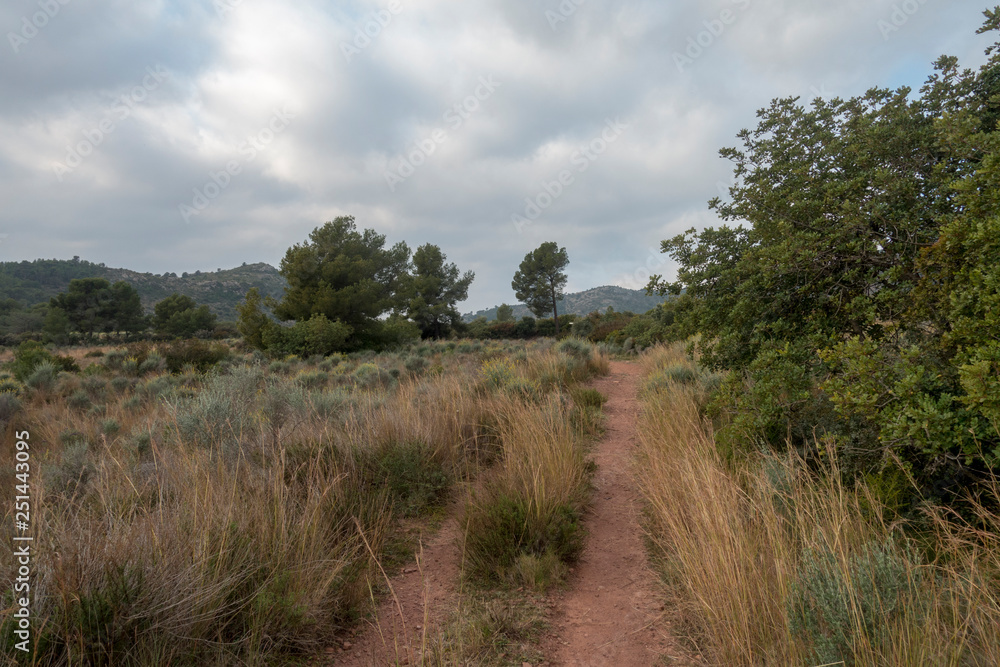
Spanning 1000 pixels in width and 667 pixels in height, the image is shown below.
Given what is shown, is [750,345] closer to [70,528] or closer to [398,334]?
[70,528]

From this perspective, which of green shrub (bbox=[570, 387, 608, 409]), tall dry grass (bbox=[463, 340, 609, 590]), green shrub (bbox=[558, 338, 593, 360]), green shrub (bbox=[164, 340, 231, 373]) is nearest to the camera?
tall dry grass (bbox=[463, 340, 609, 590])

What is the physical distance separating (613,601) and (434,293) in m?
45.0

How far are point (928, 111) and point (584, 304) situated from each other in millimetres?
196163

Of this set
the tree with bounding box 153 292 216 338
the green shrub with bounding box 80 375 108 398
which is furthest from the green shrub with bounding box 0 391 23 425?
the tree with bounding box 153 292 216 338

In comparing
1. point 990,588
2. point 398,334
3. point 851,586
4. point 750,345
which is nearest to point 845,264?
point 750,345

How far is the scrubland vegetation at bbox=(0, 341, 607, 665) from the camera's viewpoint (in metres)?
2.09

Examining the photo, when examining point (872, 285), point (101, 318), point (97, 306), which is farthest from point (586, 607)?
point (97, 306)

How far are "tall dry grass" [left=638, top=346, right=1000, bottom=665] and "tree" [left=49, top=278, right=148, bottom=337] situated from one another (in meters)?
59.4

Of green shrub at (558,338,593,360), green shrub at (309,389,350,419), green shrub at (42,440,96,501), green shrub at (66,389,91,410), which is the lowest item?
green shrub at (66,389,91,410)

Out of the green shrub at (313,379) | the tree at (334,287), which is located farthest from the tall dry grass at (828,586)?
the tree at (334,287)

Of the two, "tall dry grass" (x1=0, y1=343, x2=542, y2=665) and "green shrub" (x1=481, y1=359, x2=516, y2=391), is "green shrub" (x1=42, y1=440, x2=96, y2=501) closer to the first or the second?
"tall dry grass" (x1=0, y1=343, x2=542, y2=665)

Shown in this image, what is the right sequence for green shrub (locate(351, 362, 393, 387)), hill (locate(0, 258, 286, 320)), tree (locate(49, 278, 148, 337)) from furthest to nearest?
hill (locate(0, 258, 286, 320)) < tree (locate(49, 278, 148, 337)) < green shrub (locate(351, 362, 393, 387))

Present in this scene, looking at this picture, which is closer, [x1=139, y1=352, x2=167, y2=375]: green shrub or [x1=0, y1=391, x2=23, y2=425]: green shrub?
[x1=0, y1=391, x2=23, y2=425]: green shrub

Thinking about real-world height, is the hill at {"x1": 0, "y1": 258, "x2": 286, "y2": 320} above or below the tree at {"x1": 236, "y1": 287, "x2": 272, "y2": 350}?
above
